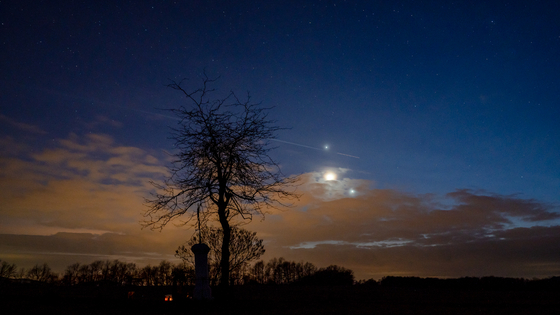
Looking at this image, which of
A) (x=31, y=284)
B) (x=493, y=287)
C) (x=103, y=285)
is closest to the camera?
(x=31, y=284)

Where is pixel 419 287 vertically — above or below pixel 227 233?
below

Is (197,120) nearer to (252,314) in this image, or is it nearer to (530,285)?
(252,314)

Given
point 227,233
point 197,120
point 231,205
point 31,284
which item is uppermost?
point 197,120

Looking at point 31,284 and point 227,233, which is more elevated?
point 227,233

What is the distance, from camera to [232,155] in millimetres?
18625

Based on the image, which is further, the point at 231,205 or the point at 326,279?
the point at 326,279

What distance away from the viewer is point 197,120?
18438 mm

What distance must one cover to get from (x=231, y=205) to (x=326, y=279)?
88.6 feet

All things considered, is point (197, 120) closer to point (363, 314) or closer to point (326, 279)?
point (363, 314)

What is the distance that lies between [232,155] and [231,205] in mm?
2797

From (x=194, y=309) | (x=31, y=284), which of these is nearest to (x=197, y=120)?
(x=194, y=309)

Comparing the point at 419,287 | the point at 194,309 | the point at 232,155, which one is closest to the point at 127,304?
the point at 194,309

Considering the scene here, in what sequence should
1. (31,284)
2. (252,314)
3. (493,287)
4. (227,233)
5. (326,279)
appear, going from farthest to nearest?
1. (326,279)
2. (493,287)
3. (31,284)
4. (227,233)
5. (252,314)

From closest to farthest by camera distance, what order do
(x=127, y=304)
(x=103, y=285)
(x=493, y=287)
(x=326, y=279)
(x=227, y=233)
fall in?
1. (x=127, y=304)
2. (x=227, y=233)
3. (x=103, y=285)
4. (x=493, y=287)
5. (x=326, y=279)
